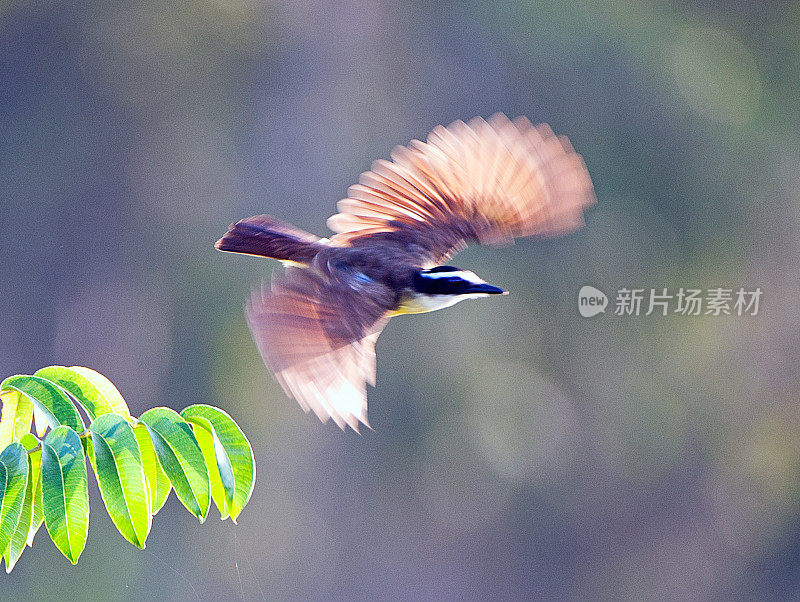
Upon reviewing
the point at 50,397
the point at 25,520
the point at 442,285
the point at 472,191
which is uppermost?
the point at 472,191

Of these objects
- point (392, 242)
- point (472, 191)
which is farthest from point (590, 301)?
point (392, 242)

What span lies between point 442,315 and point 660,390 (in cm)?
104

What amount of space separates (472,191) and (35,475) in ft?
3.01

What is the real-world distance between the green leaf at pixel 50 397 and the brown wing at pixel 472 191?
0.68 m

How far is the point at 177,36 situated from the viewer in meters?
4.17

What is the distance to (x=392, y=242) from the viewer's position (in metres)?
1.53

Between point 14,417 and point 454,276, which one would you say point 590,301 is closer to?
point 454,276

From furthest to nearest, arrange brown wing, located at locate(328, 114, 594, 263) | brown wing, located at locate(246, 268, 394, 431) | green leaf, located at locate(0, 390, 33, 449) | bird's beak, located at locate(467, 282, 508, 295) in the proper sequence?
brown wing, located at locate(328, 114, 594, 263), bird's beak, located at locate(467, 282, 508, 295), brown wing, located at locate(246, 268, 394, 431), green leaf, located at locate(0, 390, 33, 449)

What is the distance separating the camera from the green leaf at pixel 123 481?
822 millimetres

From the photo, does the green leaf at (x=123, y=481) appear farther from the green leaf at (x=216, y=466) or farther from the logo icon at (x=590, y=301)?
the logo icon at (x=590, y=301)

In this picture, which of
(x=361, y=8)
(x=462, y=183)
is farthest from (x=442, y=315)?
(x=462, y=183)

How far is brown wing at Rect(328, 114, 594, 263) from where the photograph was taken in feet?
5.10

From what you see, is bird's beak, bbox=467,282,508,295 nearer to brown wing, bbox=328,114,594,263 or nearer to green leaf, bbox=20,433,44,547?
brown wing, bbox=328,114,594,263

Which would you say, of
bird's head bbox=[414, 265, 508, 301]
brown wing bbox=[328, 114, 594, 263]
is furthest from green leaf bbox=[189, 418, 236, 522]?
brown wing bbox=[328, 114, 594, 263]
